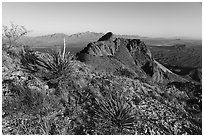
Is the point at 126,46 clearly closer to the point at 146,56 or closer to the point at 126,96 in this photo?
the point at 146,56

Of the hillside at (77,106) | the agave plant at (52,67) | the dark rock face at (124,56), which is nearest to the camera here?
the hillside at (77,106)

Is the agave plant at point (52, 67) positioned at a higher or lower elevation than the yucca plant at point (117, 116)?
higher

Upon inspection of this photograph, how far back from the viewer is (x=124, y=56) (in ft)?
84.9

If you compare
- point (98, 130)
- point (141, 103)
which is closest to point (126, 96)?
point (141, 103)

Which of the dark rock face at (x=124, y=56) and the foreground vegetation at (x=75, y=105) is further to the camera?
the dark rock face at (x=124, y=56)

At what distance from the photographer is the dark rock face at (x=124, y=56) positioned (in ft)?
64.4

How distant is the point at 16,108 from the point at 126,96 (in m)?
3.40

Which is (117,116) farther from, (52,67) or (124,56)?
(124,56)

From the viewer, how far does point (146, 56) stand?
1247 inches

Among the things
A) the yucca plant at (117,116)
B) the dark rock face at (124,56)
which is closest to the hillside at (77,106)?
the yucca plant at (117,116)

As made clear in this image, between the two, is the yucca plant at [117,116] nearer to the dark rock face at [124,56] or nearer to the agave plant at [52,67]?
the agave plant at [52,67]

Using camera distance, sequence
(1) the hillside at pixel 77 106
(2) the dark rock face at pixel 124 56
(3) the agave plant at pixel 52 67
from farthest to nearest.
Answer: (2) the dark rock face at pixel 124 56 → (3) the agave plant at pixel 52 67 → (1) the hillside at pixel 77 106

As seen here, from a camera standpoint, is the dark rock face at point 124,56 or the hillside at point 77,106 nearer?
the hillside at point 77,106

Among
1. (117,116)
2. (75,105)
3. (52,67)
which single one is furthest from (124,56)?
(117,116)
